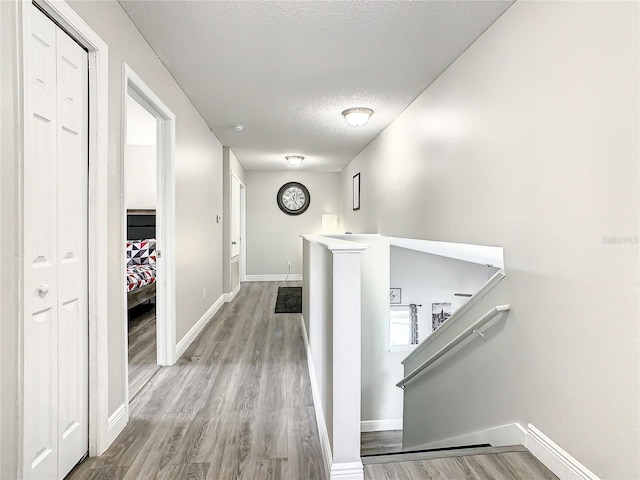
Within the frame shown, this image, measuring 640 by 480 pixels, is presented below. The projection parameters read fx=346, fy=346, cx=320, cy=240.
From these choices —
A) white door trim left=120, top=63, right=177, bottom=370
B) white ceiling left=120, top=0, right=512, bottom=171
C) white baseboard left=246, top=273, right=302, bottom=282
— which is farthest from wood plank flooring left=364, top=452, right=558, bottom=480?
white baseboard left=246, top=273, right=302, bottom=282

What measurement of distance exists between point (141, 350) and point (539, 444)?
10.7 ft

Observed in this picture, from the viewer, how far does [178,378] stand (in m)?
2.67

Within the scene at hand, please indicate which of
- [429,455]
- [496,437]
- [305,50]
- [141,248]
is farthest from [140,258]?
[496,437]

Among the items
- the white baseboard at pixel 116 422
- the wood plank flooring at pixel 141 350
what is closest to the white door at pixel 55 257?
the white baseboard at pixel 116 422

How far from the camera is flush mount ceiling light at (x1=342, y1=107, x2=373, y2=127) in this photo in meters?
3.71

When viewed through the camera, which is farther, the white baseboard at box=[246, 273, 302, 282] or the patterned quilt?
the white baseboard at box=[246, 273, 302, 282]

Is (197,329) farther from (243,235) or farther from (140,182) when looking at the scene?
(243,235)

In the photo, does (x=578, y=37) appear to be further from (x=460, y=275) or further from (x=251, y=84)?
(x=460, y=275)

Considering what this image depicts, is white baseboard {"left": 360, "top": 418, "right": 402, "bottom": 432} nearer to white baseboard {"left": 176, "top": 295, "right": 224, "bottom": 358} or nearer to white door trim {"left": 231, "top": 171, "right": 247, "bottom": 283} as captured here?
white baseboard {"left": 176, "top": 295, "right": 224, "bottom": 358}

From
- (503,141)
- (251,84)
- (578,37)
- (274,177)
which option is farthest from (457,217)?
(274,177)

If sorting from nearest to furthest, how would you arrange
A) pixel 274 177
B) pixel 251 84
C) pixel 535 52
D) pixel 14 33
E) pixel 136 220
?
1. pixel 14 33
2. pixel 535 52
3. pixel 251 84
4. pixel 136 220
5. pixel 274 177

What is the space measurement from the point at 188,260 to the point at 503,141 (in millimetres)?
2859

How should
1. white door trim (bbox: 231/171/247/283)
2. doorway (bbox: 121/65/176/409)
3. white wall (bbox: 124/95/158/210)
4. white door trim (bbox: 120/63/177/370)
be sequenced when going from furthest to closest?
1. white door trim (bbox: 231/171/247/283)
2. white wall (bbox: 124/95/158/210)
3. white door trim (bbox: 120/63/177/370)
4. doorway (bbox: 121/65/176/409)

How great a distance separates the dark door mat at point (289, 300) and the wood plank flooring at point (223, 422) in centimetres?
152
